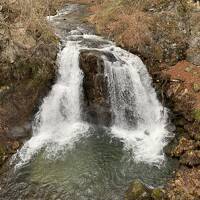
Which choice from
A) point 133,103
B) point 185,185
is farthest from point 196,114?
point 185,185

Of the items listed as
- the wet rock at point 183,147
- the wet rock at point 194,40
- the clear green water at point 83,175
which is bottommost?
the clear green water at point 83,175

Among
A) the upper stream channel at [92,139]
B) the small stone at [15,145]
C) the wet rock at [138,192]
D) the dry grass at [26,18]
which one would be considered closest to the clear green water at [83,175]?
the upper stream channel at [92,139]

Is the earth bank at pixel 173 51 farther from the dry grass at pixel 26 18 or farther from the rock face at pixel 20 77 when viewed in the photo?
the rock face at pixel 20 77

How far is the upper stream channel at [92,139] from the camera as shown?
13.0m

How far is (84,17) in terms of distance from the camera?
25594 mm

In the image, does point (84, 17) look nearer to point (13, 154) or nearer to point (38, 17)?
point (38, 17)

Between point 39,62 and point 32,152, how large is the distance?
4.29 m

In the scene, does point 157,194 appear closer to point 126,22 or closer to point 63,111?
point 63,111

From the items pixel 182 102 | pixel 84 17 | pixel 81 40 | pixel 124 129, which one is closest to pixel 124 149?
pixel 124 129

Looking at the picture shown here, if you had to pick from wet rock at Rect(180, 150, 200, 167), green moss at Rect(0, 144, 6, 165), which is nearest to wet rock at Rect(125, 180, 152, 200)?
wet rock at Rect(180, 150, 200, 167)

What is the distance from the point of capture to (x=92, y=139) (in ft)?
52.0

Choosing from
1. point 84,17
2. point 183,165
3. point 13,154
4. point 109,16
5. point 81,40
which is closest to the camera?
point 183,165

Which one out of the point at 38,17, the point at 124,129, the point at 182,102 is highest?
the point at 38,17

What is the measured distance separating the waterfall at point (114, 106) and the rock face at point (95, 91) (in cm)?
25
